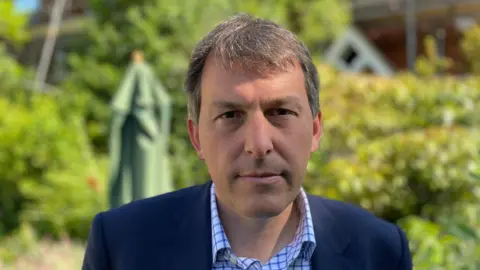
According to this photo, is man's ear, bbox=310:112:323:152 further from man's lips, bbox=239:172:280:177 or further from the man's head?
man's lips, bbox=239:172:280:177

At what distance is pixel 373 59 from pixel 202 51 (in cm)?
1589

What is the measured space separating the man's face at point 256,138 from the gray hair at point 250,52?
3 centimetres

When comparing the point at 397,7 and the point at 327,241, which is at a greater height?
the point at 397,7

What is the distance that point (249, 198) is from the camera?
1336mm

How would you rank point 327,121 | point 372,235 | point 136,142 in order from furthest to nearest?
1. point 327,121
2. point 136,142
3. point 372,235

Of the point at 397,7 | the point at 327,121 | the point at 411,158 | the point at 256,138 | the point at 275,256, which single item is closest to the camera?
the point at 256,138

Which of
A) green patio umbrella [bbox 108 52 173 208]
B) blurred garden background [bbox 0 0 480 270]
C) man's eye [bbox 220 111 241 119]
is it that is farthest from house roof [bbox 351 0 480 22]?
man's eye [bbox 220 111 241 119]

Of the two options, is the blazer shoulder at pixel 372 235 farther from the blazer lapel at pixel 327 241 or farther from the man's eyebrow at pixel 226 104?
the man's eyebrow at pixel 226 104

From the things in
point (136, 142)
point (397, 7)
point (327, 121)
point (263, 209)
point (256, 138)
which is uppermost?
point (397, 7)

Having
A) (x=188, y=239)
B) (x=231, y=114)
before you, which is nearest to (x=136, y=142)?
(x=188, y=239)

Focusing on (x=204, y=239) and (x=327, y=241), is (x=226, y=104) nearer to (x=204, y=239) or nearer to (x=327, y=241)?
(x=204, y=239)

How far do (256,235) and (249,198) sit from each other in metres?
0.24

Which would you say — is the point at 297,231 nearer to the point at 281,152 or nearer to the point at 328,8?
the point at 281,152

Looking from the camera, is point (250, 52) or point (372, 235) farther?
point (372, 235)
